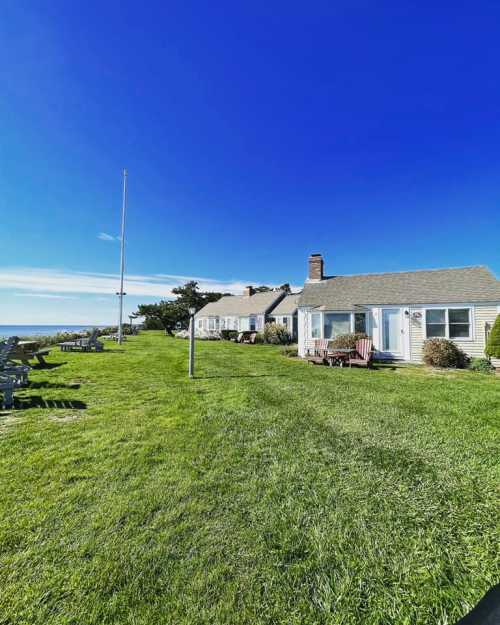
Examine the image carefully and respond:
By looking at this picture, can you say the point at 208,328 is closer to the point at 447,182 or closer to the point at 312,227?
the point at 312,227

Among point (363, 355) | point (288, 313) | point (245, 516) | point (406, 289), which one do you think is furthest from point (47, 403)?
point (288, 313)

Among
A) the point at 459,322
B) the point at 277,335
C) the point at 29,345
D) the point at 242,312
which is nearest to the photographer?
the point at 29,345

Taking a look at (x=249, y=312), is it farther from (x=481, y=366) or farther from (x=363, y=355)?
(x=481, y=366)

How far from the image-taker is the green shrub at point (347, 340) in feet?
46.5

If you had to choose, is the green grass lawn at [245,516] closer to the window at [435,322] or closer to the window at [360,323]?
the window at [435,322]

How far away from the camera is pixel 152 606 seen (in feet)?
5.72

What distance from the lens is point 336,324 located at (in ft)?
52.1

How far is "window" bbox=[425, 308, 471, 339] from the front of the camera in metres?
13.2

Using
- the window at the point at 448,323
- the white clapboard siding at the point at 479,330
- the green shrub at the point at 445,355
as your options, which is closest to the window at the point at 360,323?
the window at the point at 448,323

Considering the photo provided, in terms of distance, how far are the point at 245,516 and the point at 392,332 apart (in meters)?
A: 14.5

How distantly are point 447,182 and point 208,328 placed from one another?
28.5 metres

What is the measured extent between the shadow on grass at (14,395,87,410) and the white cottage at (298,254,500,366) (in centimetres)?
1273

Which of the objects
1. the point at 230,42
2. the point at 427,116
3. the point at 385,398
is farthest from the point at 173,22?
the point at 385,398

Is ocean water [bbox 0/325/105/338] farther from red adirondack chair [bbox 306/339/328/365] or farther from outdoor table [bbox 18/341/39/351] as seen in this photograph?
red adirondack chair [bbox 306/339/328/365]
